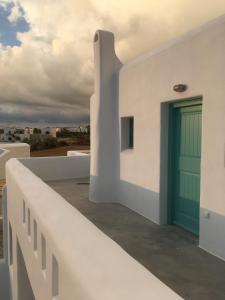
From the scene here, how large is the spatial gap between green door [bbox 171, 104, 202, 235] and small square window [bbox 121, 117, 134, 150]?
185 centimetres

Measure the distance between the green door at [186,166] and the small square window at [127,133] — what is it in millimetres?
1852

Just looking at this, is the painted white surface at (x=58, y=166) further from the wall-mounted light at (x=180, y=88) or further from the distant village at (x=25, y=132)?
the distant village at (x=25, y=132)

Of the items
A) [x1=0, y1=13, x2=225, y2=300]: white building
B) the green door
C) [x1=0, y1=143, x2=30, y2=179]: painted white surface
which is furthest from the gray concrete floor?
[x1=0, y1=143, x2=30, y2=179]: painted white surface

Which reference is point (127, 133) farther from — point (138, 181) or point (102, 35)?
point (102, 35)

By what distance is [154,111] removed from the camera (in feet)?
19.7

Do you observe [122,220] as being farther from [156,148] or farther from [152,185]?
[156,148]

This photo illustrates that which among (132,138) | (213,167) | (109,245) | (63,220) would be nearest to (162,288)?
(109,245)

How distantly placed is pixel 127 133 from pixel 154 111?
161 cm

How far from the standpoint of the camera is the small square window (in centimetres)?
748

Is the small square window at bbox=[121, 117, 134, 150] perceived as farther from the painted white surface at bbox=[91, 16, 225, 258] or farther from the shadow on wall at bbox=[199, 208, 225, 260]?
the shadow on wall at bbox=[199, 208, 225, 260]

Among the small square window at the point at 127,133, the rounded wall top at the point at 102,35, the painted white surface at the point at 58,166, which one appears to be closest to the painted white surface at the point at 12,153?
the painted white surface at the point at 58,166

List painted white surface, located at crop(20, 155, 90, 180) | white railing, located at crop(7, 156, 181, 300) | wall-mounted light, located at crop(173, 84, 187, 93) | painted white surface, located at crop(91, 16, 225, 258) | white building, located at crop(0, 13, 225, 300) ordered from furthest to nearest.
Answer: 1. painted white surface, located at crop(20, 155, 90, 180)
2. wall-mounted light, located at crop(173, 84, 187, 93)
3. painted white surface, located at crop(91, 16, 225, 258)
4. white building, located at crop(0, 13, 225, 300)
5. white railing, located at crop(7, 156, 181, 300)

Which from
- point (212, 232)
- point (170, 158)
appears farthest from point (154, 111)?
point (212, 232)

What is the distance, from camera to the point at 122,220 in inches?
242
